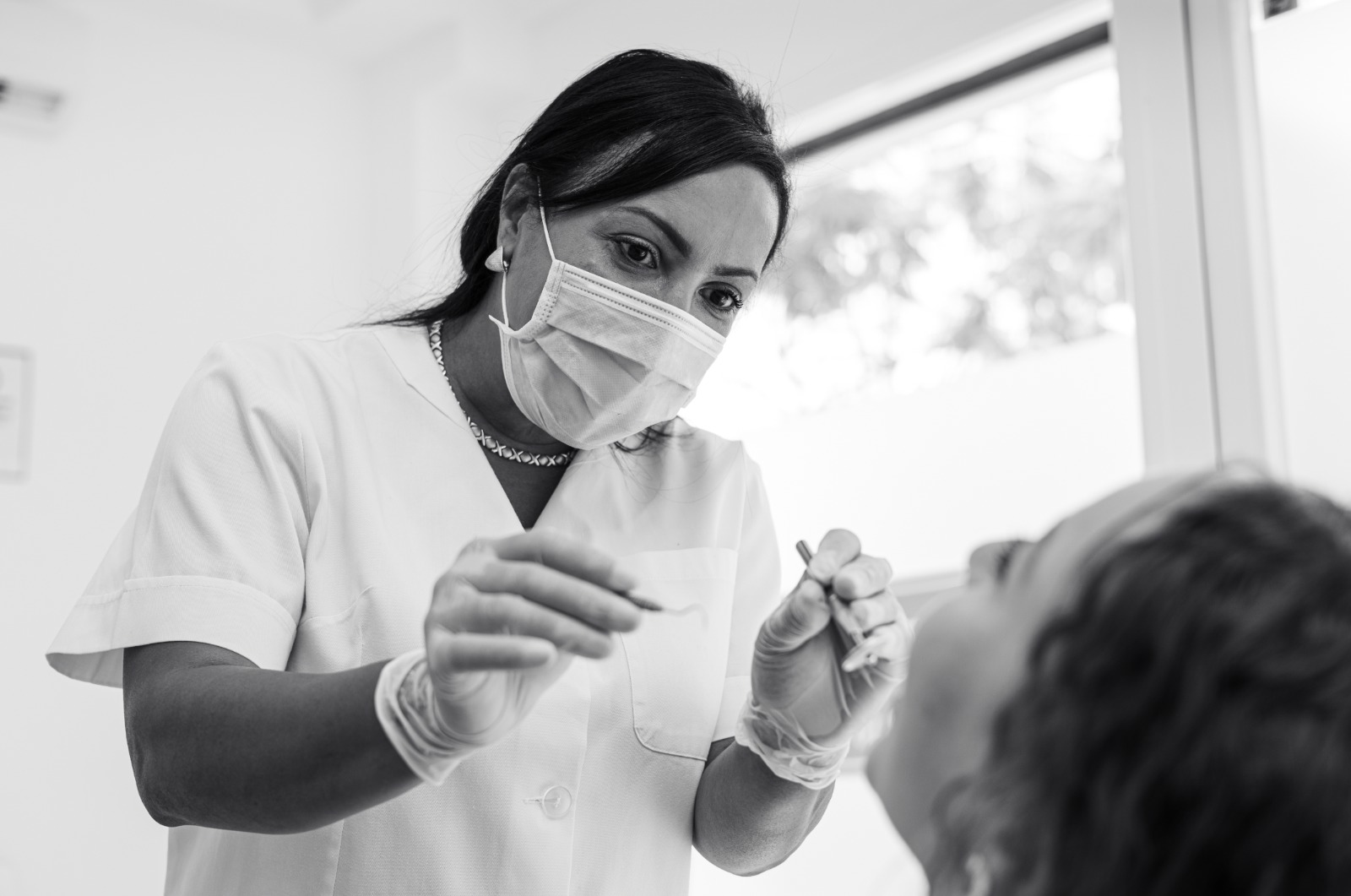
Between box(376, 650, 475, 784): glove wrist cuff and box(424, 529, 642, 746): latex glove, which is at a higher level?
box(424, 529, 642, 746): latex glove

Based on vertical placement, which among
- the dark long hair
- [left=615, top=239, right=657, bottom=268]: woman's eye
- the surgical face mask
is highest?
the dark long hair

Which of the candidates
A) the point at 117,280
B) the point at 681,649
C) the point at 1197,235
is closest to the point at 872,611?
the point at 681,649

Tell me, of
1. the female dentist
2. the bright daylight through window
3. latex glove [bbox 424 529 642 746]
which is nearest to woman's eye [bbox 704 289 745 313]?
the female dentist

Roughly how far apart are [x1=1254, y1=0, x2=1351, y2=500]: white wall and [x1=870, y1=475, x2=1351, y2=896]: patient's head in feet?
4.35

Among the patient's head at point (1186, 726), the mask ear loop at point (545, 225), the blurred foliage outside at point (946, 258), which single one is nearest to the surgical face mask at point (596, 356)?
the mask ear loop at point (545, 225)

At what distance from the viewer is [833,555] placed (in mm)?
1330

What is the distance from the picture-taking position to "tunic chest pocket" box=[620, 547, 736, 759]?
155 cm

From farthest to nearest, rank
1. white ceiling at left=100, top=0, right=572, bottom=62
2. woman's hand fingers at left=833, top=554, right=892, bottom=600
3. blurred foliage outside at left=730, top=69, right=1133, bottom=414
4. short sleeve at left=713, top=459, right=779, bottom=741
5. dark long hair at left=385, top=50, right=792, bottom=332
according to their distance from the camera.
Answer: white ceiling at left=100, top=0, right=572, bottom=62 < blurred foliage outside at left=730, top=69, right=1133, bottom=414 < short sleeve at left=713, top=459, right=779, bottom=741 < dark long hair at left=385, top=50, right=792, bottom=332 < woman's hand fingers at left=833, top=554, right=892, bottom=600

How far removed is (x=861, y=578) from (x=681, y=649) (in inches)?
13.2

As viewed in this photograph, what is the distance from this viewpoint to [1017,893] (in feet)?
2.46

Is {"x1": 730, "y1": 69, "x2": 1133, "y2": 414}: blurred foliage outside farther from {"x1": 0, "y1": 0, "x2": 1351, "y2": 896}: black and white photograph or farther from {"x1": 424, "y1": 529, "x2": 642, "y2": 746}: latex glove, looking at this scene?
{"x1": 424, "y1": 529, "x2": 642, "y2": 746}: latex glove

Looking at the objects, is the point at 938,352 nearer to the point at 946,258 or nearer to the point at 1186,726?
the point at 946,258

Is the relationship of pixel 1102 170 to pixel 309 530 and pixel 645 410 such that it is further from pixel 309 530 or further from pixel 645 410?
pixel 309 530

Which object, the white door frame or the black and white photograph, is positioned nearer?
the black and white photograph
